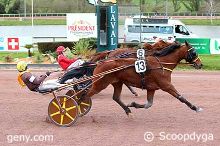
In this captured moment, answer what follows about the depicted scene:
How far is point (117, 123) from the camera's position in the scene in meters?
11.1

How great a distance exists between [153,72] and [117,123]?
121cm

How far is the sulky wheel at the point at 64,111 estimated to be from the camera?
10.7 metres

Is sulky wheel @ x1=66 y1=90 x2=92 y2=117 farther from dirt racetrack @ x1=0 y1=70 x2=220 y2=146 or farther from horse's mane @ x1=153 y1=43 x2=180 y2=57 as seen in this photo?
horse's mane @ x1=153 y1=43 x2=180 y2=57

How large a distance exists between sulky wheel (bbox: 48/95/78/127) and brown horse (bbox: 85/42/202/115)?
51 cm

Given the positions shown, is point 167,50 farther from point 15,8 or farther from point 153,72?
point 15,8

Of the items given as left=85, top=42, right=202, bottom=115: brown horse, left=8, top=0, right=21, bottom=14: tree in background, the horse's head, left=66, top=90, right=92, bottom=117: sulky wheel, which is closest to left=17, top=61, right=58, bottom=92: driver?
left=66, top=90, right=92, bottom=117: sulky wheel

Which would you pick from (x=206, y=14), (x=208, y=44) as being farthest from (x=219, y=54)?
(x=206, y=14)

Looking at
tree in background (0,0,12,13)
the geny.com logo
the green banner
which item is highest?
tree in background (0,0,12,13)

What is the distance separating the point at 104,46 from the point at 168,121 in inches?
545

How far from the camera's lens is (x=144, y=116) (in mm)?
11914

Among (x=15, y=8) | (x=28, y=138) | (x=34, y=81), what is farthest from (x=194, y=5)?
(x=28, y=138)

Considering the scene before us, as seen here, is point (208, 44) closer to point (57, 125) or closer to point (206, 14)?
point (57, 125)

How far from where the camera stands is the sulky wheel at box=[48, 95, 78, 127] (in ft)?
35.0

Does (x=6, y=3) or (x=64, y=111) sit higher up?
(x=6, y=3)
